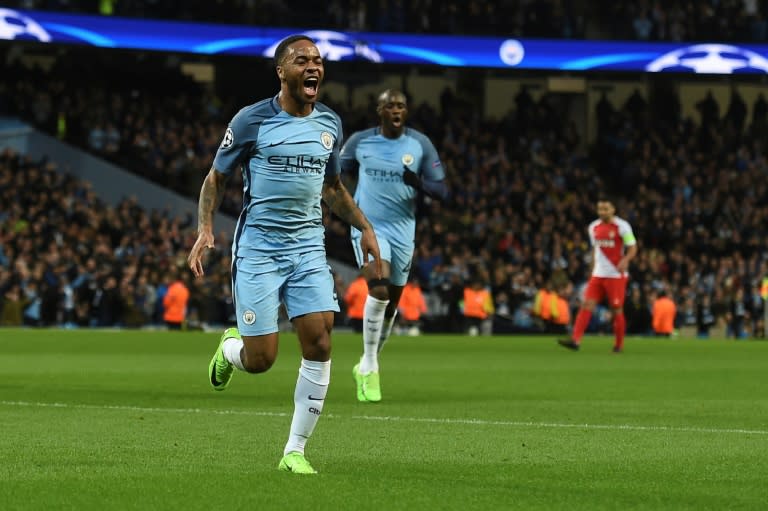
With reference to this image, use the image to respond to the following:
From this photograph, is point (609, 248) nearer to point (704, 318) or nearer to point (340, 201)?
point (704, 318)

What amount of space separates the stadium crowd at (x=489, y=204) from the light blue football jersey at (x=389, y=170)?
729 inches

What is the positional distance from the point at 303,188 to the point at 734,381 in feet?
31.8

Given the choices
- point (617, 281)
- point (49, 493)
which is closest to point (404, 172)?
point (49, 493)

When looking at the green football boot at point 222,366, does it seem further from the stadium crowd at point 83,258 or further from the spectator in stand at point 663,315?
the spectator in stand at point 663,315

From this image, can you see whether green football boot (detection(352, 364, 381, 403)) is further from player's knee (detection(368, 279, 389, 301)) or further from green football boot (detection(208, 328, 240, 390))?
green football boot (detection(208, 328, 240, 390))

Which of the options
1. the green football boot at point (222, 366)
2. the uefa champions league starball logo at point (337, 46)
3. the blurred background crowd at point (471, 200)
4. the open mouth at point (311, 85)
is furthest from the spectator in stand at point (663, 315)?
the open mouth at point (311, 85)

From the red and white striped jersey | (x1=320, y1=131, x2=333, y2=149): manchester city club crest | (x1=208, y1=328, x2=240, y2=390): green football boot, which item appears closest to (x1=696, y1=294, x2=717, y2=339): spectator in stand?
the red and white striped jersey

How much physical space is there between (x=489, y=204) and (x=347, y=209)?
32472 mm

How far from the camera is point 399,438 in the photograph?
391 inches

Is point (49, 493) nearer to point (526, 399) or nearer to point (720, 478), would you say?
point (720, 478)

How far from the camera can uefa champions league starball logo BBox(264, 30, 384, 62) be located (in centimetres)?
4034

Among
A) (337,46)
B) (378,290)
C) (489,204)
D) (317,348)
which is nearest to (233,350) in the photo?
(317,348)

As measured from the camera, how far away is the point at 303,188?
8.38 meters

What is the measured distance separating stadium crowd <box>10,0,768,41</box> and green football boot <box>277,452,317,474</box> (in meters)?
33.5
